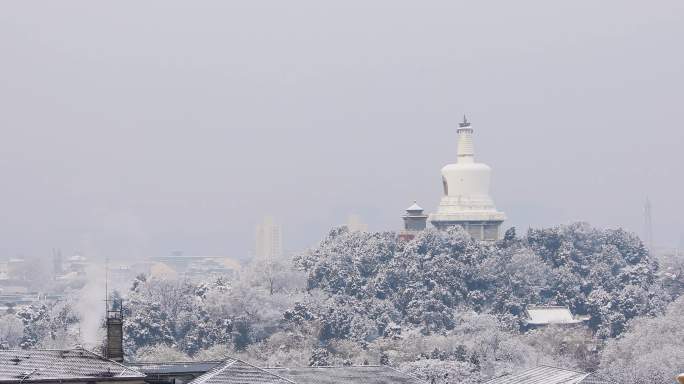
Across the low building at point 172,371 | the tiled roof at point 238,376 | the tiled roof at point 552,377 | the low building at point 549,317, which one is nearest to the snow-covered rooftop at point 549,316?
the low building at point 549,317

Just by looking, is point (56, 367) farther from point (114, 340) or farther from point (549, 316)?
point (549, 316)

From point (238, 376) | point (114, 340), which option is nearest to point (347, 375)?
point (114, 340)

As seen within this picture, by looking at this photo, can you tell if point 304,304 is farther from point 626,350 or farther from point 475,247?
point 626,350

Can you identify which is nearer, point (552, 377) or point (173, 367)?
point (552, 377)

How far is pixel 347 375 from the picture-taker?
8856cm

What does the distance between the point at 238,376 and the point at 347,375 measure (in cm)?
1293

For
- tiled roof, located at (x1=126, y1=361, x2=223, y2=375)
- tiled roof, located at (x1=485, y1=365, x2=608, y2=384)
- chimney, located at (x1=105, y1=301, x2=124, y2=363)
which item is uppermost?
chimney, located at (x1=105, y1=301, x2=124, y2=363)

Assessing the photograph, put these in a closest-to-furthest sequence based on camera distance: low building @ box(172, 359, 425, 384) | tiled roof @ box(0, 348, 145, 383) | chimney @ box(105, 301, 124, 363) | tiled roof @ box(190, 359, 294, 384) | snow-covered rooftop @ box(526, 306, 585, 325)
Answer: tiled roof @ box(0, 348, 145, 383) < tiled roof @ box(190, 359, 294, 384) < low building @ box(172, 359, 425, 384) < chimney @ box(105, 301, 124, 363) < snow-covered rooftop @ box(526, 306, 585, 325)

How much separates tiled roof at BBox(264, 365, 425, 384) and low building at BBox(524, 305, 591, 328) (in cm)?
9574

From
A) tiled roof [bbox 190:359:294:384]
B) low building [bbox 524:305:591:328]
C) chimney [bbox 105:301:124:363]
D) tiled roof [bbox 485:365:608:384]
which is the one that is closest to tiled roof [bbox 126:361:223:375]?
chimney [bbox 105:301:124:363]

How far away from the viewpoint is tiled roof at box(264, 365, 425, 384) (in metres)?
87.0

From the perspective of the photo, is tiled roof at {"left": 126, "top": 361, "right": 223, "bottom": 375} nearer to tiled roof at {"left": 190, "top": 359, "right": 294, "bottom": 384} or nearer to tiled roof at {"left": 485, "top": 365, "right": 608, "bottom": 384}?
tiled roof at {"left": 190, "top": 359, "right": 294, "bottom": 384}

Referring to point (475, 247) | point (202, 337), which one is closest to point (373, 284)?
point (475, 247)

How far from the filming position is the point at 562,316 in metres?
191
